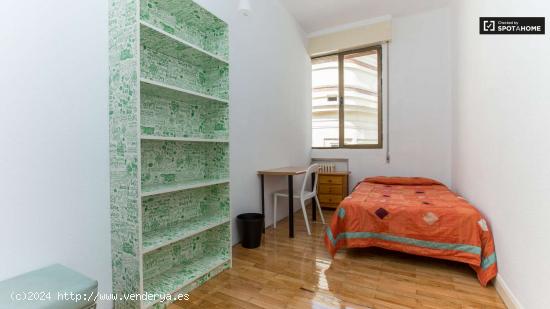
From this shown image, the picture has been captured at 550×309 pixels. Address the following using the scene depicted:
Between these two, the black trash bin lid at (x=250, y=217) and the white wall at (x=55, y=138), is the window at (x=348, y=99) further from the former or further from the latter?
the white wall at (x=55, y=138)

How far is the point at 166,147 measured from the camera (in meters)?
1.91

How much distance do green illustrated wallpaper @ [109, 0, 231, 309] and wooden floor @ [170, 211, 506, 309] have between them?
0.77 feet

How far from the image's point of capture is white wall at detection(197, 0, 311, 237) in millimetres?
2631

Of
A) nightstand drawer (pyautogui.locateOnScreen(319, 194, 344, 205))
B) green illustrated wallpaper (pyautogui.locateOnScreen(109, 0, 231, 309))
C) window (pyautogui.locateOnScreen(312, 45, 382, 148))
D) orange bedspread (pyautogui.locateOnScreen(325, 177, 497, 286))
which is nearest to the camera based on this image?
green illustrated wallpaper (pyautogui.locateOnScreen(109, 0, 231, 309))

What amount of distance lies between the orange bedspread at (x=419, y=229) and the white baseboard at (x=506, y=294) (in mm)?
56

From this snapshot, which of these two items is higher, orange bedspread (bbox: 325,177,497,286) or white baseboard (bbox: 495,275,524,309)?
orange bedspread (bbox: 325,177,497,286)

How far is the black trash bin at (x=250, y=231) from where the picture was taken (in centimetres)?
250

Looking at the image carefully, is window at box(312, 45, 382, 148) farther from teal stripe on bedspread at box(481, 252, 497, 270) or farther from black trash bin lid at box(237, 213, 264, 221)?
teal stripe on bedspread at box(481, 252, 497, 270)

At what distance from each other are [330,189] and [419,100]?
196cm

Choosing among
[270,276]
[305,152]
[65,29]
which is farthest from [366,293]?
[305,152]

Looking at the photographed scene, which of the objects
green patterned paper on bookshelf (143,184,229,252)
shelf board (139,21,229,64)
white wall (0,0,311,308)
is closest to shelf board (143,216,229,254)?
green patterned paper on bookshelf (143,184,229,252)

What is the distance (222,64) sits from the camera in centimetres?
209

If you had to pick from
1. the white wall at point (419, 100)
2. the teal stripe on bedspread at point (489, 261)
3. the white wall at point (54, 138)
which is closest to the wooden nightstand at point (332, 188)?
the white wall at point (419, 100)

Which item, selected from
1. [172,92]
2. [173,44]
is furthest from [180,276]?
[173,44]
